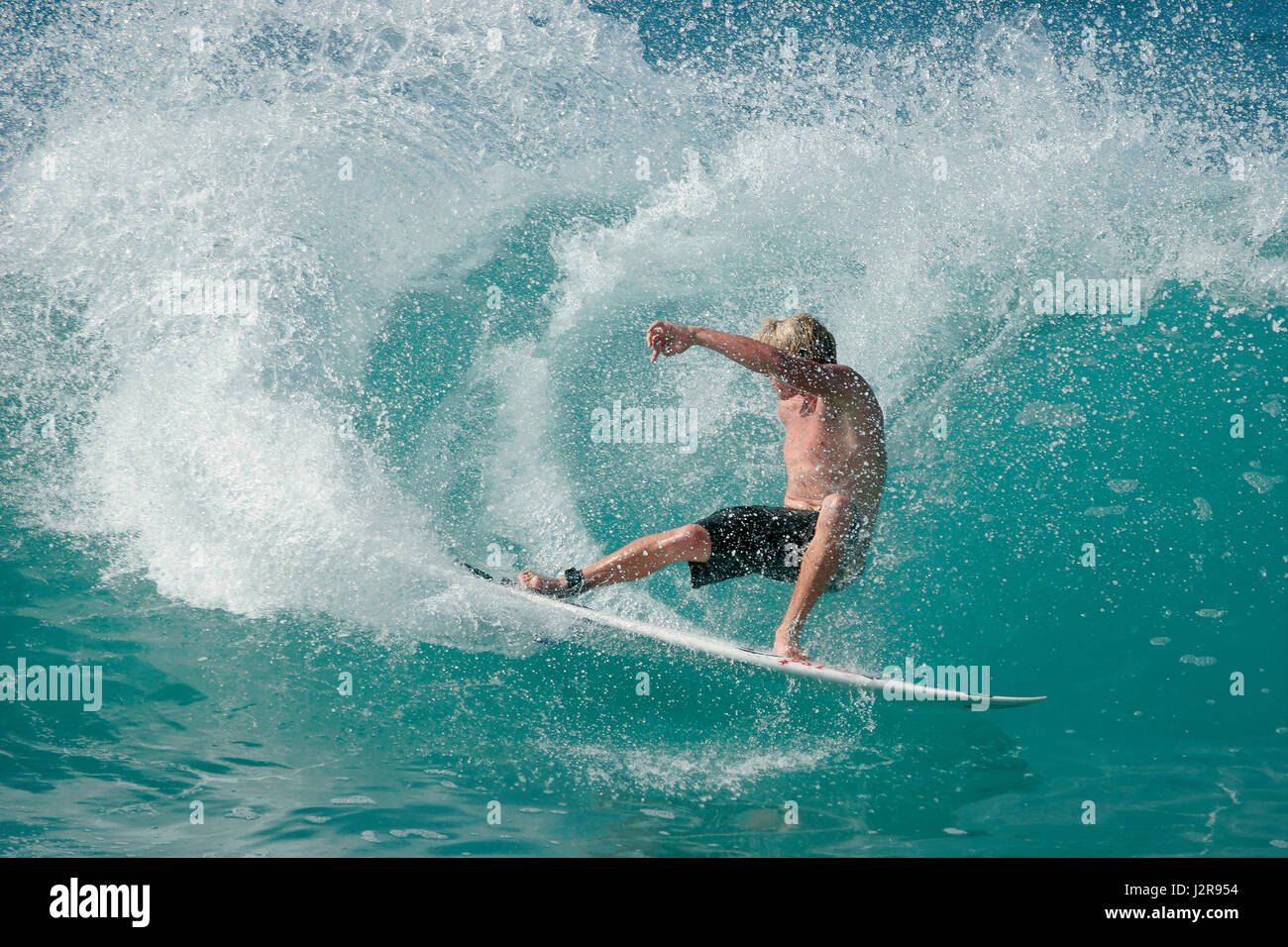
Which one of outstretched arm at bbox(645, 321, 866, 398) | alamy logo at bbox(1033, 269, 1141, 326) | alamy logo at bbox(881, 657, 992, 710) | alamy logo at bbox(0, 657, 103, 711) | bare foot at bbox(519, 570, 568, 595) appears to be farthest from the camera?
alamy logo at bbox(1033, 269, 1141, 326)

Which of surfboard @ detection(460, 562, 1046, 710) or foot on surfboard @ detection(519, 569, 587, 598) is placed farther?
foot on surfboard @ detection(519, 569, 587, 598)

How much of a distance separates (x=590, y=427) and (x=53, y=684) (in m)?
3.56

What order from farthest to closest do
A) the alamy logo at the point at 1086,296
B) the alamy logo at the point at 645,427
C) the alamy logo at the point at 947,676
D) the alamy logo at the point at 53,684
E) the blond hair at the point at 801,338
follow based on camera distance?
1. the alamy logo at the point at 1086,296
2. the alamy logo at the point at 645,427
3. the alamy logo at the point at 947,676
4. the alamy logo at the point at 53,684
5. the blond hair at the point at 801,338

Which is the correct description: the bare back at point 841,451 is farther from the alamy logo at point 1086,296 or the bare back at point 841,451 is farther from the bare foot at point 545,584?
the alamy logo at point 1086,296

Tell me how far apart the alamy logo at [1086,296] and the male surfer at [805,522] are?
10.4ft

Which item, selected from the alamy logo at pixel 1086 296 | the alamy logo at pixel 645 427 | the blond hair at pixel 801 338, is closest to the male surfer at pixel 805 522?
the blond hair at pixel 801 338

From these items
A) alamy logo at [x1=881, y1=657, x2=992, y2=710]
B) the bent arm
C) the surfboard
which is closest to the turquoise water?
alamy logo at [x1=881, y1=657, x2=992, y2=710]

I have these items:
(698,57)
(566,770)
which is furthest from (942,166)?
(566,770)

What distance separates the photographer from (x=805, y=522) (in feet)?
15.2

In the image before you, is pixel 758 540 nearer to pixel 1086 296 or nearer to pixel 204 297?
pixel 1086 296

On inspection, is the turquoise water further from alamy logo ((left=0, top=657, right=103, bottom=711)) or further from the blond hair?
the blond hair

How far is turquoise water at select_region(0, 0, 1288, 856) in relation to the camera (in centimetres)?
432

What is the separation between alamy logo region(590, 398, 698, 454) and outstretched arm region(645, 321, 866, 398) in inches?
88.5

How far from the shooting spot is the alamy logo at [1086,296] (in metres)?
7.04
